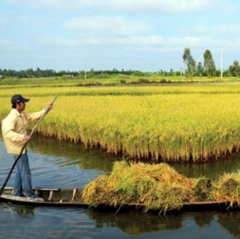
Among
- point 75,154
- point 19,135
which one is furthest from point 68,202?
point 75,154

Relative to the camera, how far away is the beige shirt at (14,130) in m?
6.45

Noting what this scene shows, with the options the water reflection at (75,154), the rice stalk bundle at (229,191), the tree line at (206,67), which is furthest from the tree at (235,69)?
the rice stalk bundle at (229,191)

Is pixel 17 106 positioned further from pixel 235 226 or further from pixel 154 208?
pixel 235 226

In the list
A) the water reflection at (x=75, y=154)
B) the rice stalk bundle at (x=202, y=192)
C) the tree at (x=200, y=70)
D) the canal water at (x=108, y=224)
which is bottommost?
the canal water at (x=108, y=224)

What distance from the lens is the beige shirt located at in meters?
6.45

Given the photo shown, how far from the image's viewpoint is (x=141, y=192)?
21.2 ft

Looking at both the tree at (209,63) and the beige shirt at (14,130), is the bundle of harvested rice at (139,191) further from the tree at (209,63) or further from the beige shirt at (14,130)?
the tree at (209,63)

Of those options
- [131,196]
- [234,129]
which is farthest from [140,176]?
[234,129]

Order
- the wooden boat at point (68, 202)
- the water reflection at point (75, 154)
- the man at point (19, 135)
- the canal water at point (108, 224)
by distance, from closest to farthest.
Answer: the canal water at point (108, 224) < the wooden boat at point (68, 202) < the man at point (19, 135) < the water reflection at point (75, 154)

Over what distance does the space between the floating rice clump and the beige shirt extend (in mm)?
1372

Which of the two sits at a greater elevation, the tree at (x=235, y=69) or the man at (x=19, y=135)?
the tree at (x=235, y=69)

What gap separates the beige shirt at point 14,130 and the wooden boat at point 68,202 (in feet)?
2.83

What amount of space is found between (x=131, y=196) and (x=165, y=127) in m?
4.70

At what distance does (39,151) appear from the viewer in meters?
13.1
